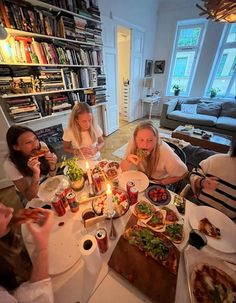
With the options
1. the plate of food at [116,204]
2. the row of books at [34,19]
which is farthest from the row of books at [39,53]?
the plate of food at [116,204]

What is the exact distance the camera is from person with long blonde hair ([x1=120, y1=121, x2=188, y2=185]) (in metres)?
1.17

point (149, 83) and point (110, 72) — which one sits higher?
point (110, 72)

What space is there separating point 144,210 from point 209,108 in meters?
4.12

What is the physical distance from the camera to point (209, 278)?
568 millimetres

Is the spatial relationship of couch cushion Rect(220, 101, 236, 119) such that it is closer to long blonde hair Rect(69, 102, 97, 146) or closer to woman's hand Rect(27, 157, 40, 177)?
long blonde hair Rect(69, 102, 97, 146)

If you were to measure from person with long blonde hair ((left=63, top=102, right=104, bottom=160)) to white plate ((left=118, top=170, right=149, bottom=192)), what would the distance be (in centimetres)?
64

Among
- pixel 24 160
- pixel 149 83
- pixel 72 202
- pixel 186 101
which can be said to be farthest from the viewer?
pixel 149 83

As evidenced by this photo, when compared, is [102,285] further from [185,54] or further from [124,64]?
[185,54]

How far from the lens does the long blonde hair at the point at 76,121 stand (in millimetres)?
1557

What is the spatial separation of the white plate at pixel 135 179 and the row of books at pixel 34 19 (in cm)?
215

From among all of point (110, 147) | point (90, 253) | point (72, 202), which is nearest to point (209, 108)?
point (110, 147)

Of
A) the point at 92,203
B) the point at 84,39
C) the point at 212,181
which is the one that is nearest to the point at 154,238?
the point at 92,203

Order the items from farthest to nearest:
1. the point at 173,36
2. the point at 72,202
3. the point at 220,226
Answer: the point at 173,36
the point at 72,202
the point at 220,226

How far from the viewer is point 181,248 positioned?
684 mm
